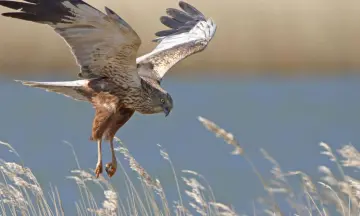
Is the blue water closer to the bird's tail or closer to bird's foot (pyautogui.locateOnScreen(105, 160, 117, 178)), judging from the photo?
the bird's tail

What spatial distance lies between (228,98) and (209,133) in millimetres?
2137

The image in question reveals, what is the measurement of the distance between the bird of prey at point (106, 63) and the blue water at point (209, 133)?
1917 millimetres

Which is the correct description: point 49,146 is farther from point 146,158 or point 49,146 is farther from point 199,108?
point 199,108

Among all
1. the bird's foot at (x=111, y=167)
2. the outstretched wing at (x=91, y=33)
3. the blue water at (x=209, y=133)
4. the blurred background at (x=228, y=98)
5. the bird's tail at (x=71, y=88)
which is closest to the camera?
the outstretched wing at (x=91, y=33)

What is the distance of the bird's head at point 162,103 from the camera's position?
6711mm

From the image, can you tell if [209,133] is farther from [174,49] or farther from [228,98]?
[174,49]

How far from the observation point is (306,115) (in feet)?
43.1

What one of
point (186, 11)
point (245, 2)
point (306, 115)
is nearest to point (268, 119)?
point (306, 115)

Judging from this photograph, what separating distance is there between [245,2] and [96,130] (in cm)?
1287

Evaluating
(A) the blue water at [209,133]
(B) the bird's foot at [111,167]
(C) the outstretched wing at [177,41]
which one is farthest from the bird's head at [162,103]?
(A) the blue water at [209,133]

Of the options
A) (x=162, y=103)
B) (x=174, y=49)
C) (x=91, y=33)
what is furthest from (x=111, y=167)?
(x=174, y=49)

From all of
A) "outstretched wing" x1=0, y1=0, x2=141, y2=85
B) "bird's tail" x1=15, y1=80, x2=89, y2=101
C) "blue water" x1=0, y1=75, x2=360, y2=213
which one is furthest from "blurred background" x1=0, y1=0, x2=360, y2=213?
"outstretched wing" x1=0, y1=0, x2=141, y2=85

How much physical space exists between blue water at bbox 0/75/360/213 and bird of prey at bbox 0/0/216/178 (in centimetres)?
192

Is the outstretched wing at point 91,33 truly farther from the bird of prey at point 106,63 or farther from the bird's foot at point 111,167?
the bird's foot at point 111,167
